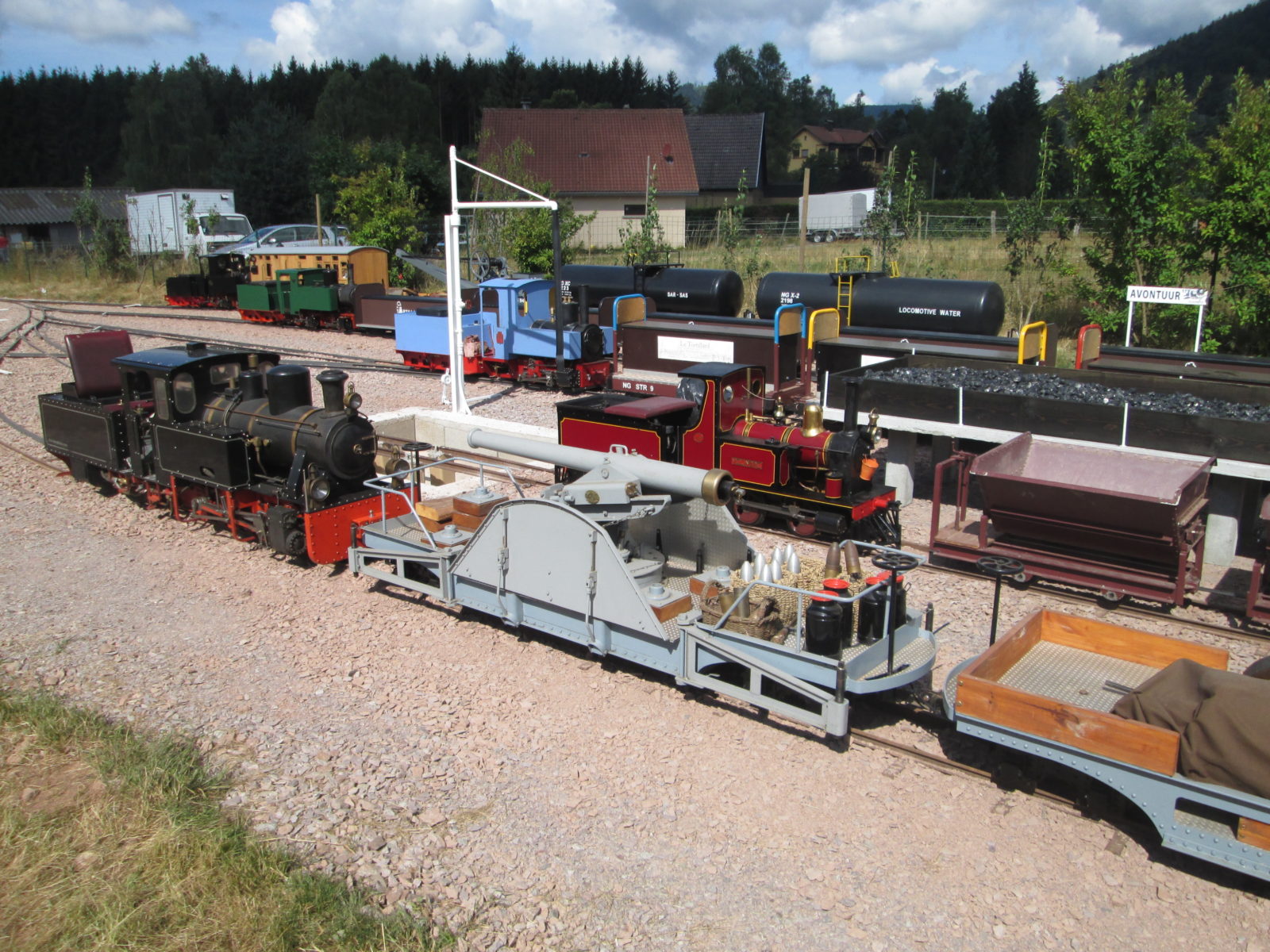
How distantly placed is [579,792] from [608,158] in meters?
43.2

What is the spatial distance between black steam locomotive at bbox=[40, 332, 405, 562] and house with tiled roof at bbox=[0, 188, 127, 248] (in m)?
52.9

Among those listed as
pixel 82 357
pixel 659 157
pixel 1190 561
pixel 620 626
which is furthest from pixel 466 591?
pixel 659 157

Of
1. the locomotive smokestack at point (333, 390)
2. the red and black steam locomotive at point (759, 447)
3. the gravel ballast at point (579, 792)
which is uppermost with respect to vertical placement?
the locomotive smokestack at point (333, 390)

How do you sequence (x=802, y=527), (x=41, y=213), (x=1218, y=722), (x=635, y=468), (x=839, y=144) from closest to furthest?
(x=1218, y=722), (x=635, y=468), (x=802, y=527), (x=41, y=213), (x=839, y=144)

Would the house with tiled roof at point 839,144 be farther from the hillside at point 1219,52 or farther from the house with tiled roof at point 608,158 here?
the house with tiled roof at point 608,158

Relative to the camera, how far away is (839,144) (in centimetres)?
9350

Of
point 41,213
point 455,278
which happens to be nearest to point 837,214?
point 455,278

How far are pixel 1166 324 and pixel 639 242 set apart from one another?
49.1ft

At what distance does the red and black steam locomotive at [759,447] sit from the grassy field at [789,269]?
11547 mm

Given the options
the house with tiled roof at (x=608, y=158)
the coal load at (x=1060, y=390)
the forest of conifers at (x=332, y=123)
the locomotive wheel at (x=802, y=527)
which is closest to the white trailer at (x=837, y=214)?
the house with tiled roof at (x=608, y=158)

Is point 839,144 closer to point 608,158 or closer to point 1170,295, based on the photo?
point 608,158

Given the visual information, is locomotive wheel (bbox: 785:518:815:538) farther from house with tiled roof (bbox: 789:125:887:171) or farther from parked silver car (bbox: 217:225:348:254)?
house with tiled roof (bbox: 789:125:887:171)

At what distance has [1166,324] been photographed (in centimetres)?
1841

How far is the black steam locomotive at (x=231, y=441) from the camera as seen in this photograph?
989 cm
